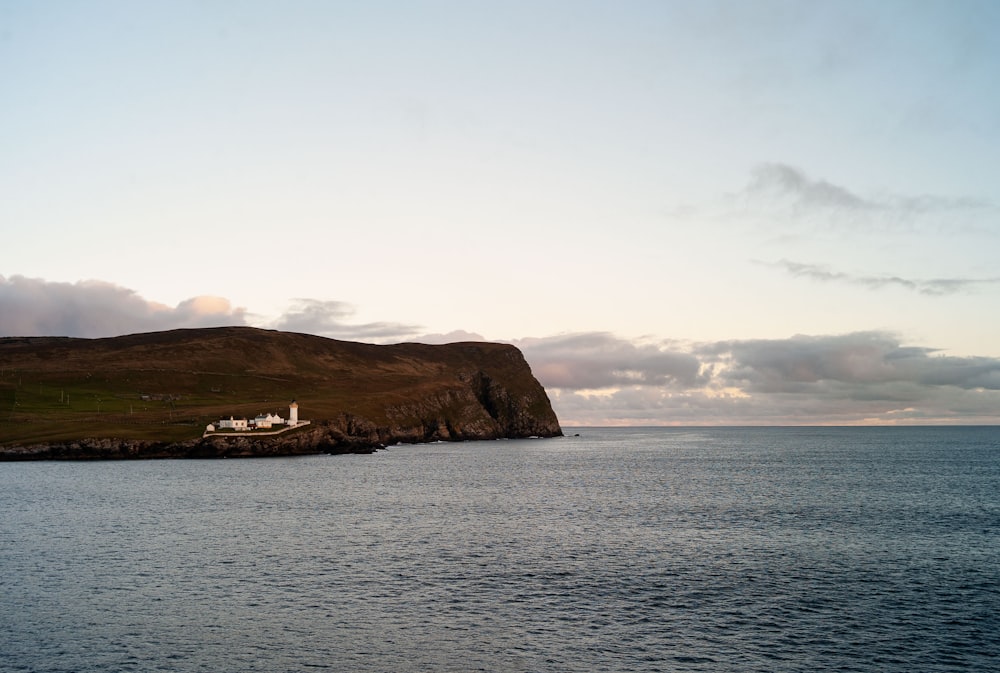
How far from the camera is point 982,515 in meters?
94.9

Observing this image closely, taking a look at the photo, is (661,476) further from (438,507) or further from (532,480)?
(438,507)

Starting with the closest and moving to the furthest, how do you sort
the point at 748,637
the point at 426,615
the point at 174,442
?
the point at 748,637, the point at 426,615, the point at 174,442

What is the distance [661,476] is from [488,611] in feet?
359

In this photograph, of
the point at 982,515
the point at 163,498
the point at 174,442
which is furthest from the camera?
the point at 174,442

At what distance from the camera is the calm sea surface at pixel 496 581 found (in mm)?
43188

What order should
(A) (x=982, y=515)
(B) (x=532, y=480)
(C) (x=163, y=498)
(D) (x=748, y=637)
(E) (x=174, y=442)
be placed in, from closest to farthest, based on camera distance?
(D) (x=748, y=637)
(A) (x=982, y=515)
(C) (x=163, y=498)
(B) (x=532, y=480)
(E) (x=174, y=442)

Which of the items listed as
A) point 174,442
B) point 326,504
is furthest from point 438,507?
point 174,442

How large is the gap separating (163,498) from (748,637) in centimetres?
8886

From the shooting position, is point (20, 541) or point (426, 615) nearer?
point (426, 615)

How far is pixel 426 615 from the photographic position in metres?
50.3

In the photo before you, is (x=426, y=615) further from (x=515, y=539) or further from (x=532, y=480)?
(x=532, y=480)

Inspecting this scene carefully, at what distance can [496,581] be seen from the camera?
195ft

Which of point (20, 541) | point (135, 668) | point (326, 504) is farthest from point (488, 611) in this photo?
point (326, 504)

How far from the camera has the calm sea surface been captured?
4319 centimetres
